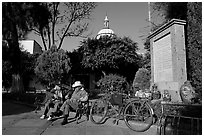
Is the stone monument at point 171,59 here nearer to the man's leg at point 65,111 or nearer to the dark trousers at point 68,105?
the dark trousers at point 68,105

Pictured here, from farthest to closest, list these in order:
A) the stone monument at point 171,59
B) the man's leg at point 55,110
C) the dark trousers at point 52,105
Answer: the stone monument at point 171,59 < the dark trousers at point 52,105 < the man's leg at point 55,110

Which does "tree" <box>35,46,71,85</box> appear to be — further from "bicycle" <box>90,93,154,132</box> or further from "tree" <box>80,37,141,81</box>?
"bicycle" <box>90,93,154,132</box>

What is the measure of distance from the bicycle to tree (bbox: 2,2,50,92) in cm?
351

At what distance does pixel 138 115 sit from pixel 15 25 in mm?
5718

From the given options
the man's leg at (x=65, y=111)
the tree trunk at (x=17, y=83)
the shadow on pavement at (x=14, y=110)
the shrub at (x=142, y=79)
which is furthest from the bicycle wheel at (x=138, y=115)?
the tree trunk at (x=17, y=83)

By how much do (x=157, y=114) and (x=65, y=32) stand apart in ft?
54.0

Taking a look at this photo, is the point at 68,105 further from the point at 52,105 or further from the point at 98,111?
the point at 52,105

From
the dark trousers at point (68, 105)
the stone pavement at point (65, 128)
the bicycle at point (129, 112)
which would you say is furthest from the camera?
the dark trousers at point (68, 105)

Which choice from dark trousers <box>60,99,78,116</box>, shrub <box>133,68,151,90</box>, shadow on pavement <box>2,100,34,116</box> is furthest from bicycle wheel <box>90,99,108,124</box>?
shrub <box>133,68,151,90</box>

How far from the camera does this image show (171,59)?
26.0 feet

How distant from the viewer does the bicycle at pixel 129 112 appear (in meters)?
4.96

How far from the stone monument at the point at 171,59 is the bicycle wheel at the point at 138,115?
2566mm

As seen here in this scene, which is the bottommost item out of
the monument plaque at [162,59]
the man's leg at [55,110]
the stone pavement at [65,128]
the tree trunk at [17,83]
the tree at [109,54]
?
the stone pavement at [65,128]

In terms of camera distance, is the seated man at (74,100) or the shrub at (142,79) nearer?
the seated man at (74,100)
